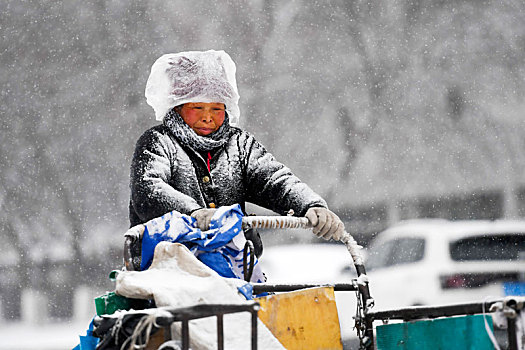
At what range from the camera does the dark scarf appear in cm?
385

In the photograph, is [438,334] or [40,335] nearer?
[438,334]

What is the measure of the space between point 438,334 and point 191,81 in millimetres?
1604

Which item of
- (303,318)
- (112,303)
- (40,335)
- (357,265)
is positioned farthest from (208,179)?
(40,335)

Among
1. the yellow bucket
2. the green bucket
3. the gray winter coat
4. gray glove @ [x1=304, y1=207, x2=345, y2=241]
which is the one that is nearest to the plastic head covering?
the gray winter coat

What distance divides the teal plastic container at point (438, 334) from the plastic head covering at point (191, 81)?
1.33 metres

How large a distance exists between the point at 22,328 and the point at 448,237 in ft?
36.2

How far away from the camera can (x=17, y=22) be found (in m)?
19.0

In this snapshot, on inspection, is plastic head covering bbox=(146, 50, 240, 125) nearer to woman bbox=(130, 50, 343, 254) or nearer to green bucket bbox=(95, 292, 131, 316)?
woman bbox=(130, 50, 343, 254)

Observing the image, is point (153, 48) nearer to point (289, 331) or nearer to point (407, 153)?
point (407, 153)

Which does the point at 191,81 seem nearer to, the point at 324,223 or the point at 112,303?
the point at 324,223

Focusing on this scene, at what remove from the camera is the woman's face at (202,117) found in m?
3.94

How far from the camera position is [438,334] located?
3090 mm

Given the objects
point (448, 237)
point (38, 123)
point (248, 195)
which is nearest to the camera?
point (248, 195)

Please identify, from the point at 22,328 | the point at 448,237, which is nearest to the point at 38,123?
the point at 22,328
